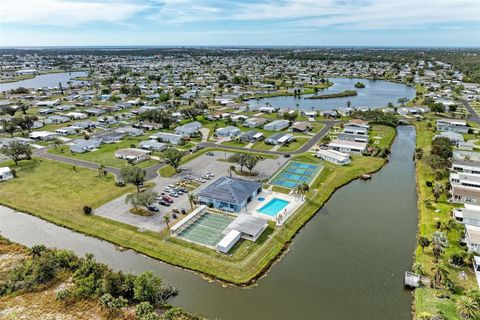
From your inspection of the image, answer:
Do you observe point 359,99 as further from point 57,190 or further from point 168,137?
point 57,190

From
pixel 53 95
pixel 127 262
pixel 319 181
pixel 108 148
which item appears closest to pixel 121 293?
pixel 127 262

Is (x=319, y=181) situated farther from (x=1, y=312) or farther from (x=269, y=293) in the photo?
(x=1, y=312)

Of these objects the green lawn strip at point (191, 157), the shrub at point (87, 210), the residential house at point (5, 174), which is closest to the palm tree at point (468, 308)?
the green lawn strip at point (191, 157)

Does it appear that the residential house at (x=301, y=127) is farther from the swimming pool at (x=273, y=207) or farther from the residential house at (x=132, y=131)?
the swimming pool at (x=273, y=207)

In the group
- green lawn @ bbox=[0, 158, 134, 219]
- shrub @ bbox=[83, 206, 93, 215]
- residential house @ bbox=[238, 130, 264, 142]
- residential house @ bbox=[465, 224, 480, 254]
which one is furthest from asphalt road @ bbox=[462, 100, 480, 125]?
shrub @ bbox=[83, 206, 93, 215]

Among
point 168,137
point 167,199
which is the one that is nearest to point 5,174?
point 167,199
